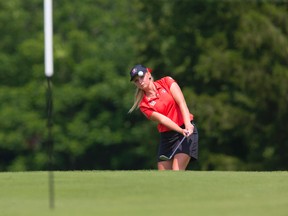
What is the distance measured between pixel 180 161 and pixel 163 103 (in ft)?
3.13

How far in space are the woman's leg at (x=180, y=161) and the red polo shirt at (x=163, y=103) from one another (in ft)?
1.82

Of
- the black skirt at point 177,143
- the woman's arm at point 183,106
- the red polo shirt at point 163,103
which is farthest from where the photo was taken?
the black skirt at point 177,143

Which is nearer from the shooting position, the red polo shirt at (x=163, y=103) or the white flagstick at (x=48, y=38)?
the white flagstick at (x=48, y=38)

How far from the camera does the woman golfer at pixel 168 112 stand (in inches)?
600

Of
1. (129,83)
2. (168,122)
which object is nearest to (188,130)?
(168,122)

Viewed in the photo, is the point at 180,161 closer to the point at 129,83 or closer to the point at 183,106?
the point at 183,106

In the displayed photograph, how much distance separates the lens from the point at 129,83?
193 ft

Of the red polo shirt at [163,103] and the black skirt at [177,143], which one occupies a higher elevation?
the red polo shirt at [163,103]

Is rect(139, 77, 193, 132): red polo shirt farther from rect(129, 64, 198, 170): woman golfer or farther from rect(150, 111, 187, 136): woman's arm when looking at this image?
rect(150, 111, 187, 136): woman's arm

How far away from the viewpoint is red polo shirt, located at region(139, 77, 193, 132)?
15391mm

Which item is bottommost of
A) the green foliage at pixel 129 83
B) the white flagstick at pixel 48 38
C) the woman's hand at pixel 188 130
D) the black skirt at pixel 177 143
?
the green foliage at pixel 129 83
